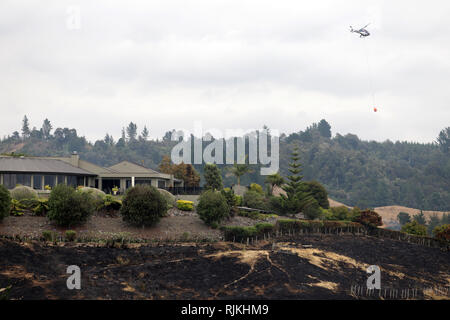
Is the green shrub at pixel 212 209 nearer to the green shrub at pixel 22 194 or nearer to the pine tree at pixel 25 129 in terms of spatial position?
the green shrub at pixel 22 194

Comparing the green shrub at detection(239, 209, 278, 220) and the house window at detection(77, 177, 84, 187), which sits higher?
the house window at detection(77, 177, 84, 187)

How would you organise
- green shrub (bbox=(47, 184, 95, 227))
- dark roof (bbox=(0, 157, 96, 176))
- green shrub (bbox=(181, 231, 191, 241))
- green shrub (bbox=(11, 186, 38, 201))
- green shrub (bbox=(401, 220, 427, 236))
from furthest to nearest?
green shrub (bbox=(401, 220, 427, 236)) < dark roof (bbox=(0, 157, 96, 176)) < green shrub (bbox=(11, 186, 38, 201)) < green shrub (bbox=(181, 231, 191, 241)) < green shrub (bbox=(47, 184, 95, 227))

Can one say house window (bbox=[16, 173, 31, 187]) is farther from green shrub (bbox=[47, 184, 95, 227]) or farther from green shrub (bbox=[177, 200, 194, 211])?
green shrub (bbox=[177, 200, 194, 211])

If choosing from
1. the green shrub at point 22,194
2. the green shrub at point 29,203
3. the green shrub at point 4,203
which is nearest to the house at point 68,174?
the green shrub at point 22,194

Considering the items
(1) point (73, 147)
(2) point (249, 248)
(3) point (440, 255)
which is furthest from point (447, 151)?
(2) point (249, 248)

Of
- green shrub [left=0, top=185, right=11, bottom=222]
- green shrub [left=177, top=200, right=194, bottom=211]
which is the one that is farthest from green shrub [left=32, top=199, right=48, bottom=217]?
green shrub [left=177, top=200, right=194, bottom=211]
